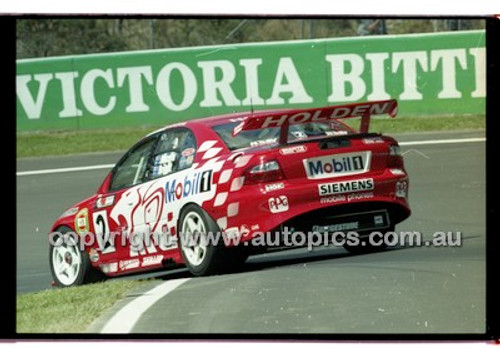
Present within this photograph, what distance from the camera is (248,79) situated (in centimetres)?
1688

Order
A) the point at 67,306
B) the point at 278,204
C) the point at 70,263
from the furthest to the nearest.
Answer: the point at 70,263
the point at 278,204
the point at 67,306

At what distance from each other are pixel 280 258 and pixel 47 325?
3.25m

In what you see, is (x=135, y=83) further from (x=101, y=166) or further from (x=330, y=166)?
(x=330, y=166)

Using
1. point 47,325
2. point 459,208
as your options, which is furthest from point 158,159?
point 459,208

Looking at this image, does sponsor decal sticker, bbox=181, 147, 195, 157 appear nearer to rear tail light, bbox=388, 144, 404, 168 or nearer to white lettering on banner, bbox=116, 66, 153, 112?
rear tail light, bbox=388, 144, 404, 168

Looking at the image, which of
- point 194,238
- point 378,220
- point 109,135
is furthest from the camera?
point 109,135

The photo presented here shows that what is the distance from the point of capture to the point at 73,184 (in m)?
15.2

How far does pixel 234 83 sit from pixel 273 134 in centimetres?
742

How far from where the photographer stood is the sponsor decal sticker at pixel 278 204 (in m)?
9.12

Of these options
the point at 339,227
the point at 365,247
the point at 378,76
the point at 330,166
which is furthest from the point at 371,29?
the point at 339,227

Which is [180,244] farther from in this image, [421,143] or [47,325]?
[421,143]

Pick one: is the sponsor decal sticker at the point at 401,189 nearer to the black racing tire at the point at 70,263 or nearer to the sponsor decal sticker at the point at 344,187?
the sponsor decal sticker at the point at 344,187

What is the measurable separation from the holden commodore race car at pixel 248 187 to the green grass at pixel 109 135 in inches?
272

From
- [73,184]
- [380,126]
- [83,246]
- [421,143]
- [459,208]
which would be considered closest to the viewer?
[83,246]
